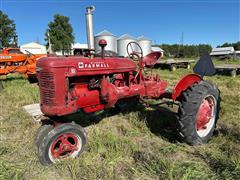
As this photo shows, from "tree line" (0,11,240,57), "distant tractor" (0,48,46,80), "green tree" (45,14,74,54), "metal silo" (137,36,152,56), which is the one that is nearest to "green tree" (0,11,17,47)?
"tree line" (0,11,240,57)

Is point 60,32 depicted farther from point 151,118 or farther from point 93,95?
point 93,95

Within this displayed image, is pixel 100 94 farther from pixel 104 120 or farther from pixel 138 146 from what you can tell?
pixel 104 120

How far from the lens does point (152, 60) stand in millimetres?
4090

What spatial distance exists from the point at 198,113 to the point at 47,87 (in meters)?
2.23

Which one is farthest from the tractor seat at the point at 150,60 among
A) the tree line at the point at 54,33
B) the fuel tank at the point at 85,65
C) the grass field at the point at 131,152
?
the tree line at the point at 54,33

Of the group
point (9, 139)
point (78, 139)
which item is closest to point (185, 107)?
point (78, 139)

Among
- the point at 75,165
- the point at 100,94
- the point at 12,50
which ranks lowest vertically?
the point at 75,165

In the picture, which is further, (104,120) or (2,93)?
(2,93)

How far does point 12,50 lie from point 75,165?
1009 centimetres

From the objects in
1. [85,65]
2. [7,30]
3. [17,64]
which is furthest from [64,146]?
[7,30]

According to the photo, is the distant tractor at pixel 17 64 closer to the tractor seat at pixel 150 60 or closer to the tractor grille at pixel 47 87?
the tractor seat at pixel 150 60

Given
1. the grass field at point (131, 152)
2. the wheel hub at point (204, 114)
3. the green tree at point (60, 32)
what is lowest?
the grass field at point (131, 152)

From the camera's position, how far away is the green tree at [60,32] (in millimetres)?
40125

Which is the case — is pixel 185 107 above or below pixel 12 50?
below
